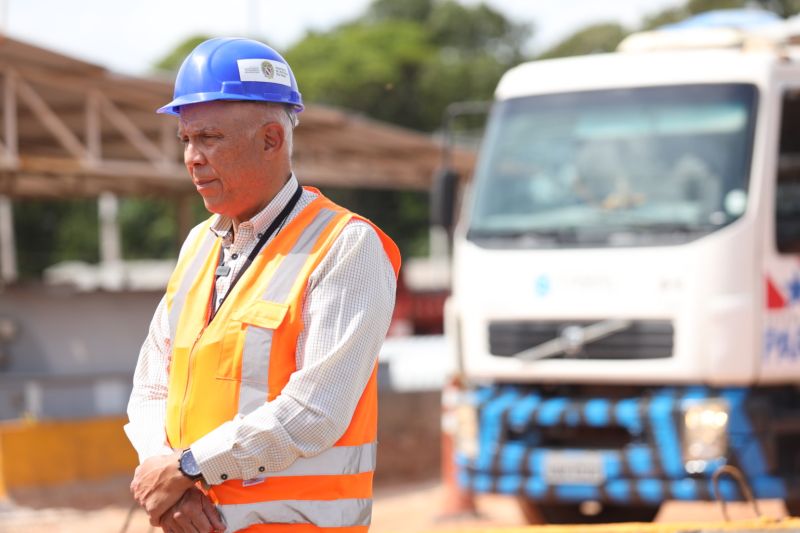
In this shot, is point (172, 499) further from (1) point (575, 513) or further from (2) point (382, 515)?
(2) point (382, 515)

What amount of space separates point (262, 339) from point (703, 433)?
18.9ft

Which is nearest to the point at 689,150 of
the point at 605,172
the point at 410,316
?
the point at 605,172

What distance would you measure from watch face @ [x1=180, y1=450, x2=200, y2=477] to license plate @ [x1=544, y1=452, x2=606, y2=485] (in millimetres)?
5816

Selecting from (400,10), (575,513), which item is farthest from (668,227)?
(400,10)

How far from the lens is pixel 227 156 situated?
10.0 ft

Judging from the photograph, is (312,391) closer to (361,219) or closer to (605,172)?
(361,219)

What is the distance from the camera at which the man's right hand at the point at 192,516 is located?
291 centimetres

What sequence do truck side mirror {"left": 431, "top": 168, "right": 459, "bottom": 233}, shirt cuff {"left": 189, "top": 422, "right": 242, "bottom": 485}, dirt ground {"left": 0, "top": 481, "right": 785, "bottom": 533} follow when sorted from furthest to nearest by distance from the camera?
dirt ground {"left": 0, "top": 481, "right": 785, "bottom": 533}, truck side mirror {"left": 431, "top": 168, "right": 459, "bottom": 233}, shirt cuff {"left": 189, "top": 422, "right": 242, "bottom": 485}

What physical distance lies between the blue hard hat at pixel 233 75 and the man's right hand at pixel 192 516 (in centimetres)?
85

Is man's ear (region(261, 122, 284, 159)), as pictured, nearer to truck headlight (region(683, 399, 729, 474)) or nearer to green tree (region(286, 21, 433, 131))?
truck headlight (region(683, 399, 729, 474))

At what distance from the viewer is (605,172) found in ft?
29.2

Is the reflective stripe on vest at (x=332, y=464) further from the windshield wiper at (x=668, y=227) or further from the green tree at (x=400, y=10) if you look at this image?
the green tree at (x=400, y=10)

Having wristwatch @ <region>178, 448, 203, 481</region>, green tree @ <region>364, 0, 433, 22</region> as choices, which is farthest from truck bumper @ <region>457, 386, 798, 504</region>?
green tree @ <region>364, 0, 433, 22</region>

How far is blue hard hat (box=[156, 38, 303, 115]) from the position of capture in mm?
3027
